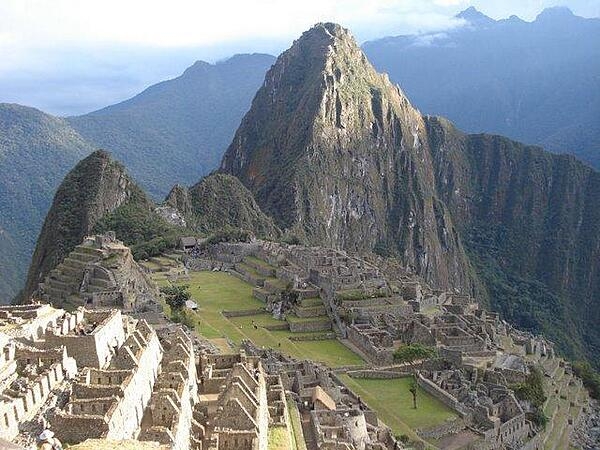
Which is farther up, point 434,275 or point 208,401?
point 208,401

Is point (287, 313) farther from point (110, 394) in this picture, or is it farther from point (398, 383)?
point (110, 394)

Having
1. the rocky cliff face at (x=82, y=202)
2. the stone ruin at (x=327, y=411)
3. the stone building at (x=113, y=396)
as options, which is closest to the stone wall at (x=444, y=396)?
the stone ruin at (x=327, y=411)

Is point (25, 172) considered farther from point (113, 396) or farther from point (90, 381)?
point (113, 396)

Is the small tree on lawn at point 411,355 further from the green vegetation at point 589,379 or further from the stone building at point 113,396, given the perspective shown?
the stone building at point 113,396

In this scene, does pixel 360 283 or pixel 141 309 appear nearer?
pixel 141 309

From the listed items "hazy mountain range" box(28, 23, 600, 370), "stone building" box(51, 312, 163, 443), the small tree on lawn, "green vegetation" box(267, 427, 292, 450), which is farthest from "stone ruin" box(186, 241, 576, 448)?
"hazy mountain range" box(28, 23, 600, 370)

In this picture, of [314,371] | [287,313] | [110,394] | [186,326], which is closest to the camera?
[110,394]

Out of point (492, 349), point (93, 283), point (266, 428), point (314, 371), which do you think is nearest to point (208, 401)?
point (266, 428)
